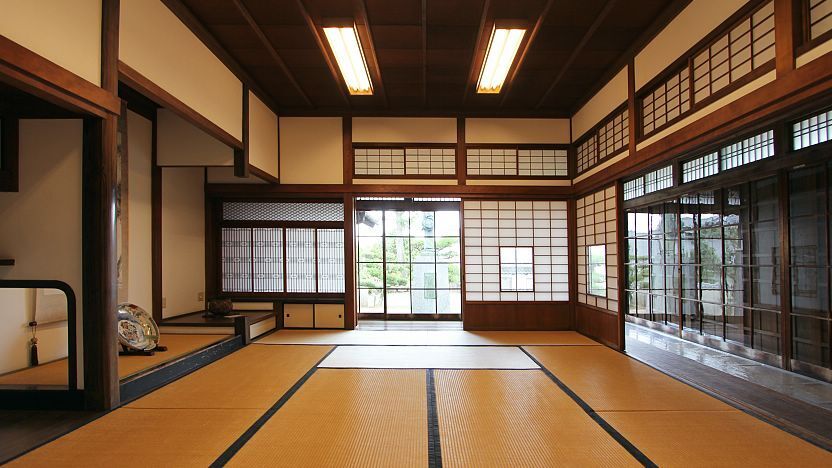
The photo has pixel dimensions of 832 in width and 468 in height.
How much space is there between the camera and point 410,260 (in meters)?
8.29

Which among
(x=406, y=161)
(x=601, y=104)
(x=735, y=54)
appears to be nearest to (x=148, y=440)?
(x=735, y=54)

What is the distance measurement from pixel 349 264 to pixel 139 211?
284cm

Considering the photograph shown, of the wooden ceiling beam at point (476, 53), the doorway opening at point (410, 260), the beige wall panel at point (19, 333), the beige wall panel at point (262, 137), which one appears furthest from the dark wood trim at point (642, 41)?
the beige wall panel at point (19, 333)

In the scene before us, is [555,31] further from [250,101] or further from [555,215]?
[250,101]

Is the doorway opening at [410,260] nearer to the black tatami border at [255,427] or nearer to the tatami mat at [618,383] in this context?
the tatami mat at [618,383]

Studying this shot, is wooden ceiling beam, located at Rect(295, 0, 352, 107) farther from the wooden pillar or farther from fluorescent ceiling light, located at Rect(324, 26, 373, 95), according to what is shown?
the wooden pillar

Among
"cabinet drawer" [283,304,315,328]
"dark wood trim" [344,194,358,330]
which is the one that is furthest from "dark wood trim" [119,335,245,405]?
"dark wood trim" [344,194,358,330]

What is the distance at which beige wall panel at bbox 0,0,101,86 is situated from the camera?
2.32 m

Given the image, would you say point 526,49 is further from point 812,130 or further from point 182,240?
point 182,240

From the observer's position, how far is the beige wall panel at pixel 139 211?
16.7 feet

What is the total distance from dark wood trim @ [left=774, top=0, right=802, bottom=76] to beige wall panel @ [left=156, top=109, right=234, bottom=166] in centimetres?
523

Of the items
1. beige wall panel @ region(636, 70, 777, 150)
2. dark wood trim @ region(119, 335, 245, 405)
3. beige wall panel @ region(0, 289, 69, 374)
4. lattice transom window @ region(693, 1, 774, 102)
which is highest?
lattice transom window @ region(693, 1, 774, 102)

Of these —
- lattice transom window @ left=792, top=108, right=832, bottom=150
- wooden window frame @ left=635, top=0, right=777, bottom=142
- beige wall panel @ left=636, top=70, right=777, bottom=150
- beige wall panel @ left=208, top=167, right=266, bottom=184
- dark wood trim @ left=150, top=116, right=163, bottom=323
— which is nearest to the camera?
beige wall panel @ left=636, top=70, right=777, bottom=150

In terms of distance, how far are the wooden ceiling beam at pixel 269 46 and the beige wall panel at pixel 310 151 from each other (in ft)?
1.62
